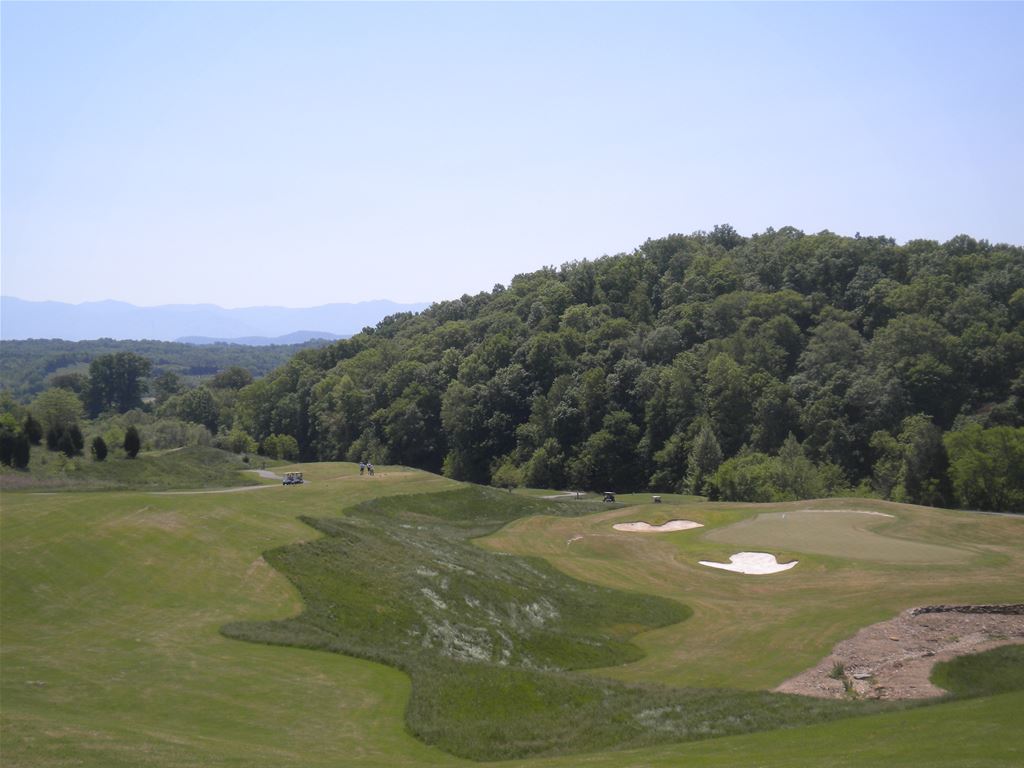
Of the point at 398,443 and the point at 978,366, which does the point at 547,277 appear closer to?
the point at 398,443

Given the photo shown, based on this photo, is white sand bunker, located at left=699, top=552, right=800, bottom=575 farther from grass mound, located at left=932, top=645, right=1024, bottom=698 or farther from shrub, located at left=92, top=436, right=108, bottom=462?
shrub, located at left=92, top=436, right=108, bottom=462

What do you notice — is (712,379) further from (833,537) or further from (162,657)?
(162,657)

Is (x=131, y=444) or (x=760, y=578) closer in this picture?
(x=760, y=578)

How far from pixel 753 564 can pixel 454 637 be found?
22705 mm

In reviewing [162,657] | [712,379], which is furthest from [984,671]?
[712,379]

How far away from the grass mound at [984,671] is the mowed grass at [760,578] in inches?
173

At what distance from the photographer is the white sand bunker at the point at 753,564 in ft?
154

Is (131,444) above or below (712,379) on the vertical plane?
below

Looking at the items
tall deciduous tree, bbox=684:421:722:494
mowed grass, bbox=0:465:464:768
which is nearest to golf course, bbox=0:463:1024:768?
mowed grass, bbox=0:465:464:768

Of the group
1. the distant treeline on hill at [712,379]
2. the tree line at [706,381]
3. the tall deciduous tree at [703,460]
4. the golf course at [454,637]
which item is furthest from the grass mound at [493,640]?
the tall deciduous tree at [703,460]

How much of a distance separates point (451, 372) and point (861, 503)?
90.0 metres

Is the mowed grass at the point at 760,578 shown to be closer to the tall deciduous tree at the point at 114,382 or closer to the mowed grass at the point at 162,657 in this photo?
the mowed grass at the point at 162,657

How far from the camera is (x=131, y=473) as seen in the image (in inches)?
2461

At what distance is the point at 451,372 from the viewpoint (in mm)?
141750
